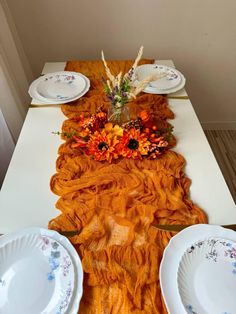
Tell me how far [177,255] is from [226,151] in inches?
56.6

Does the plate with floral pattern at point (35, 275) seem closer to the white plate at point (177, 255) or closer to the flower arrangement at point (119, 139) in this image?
the white plate at point (177, 255)

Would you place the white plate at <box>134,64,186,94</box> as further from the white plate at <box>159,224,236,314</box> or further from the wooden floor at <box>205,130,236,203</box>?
the wooden floor at <box>205,130,236,203</box>

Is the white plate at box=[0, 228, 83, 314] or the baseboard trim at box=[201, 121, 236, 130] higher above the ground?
the white plate at box=[0, 228, 83, 314]

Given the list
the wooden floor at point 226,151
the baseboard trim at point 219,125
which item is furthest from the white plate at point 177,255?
the baseboard trim at point 219,125

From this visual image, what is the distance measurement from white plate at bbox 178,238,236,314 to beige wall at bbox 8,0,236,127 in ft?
4.15

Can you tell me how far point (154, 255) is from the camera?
0.65 m

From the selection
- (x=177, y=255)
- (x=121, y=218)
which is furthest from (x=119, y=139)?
(x=177, y=255)

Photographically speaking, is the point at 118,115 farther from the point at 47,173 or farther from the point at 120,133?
the point at 47,173

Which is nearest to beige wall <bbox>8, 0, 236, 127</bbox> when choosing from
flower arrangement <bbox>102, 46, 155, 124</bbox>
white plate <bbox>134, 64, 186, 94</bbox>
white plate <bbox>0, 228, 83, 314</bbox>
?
white plate <bbox>134, 64, 186, 94</bbox>

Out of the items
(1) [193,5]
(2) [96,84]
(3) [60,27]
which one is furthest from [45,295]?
(1) [193,5]

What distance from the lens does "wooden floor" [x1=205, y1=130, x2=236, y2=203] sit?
173cm

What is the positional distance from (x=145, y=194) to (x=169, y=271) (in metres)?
0.23

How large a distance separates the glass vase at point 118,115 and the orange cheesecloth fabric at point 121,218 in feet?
0.51

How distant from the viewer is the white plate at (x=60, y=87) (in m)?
1.13
